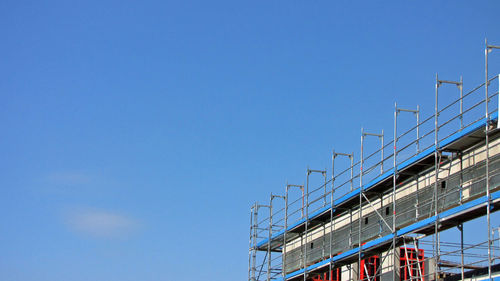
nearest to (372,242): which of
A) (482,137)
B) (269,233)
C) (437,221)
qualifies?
(437,221)

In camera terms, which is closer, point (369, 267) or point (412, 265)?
point (412, 265)

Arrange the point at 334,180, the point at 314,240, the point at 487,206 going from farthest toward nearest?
the point at 314,240 → the point at 334,180 → the point at 487,206

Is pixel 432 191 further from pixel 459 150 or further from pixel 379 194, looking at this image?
pixel 379 194

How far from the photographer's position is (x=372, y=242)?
30.0 m

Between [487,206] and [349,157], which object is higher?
[349,157]

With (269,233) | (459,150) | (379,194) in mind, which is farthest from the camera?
(269,233)

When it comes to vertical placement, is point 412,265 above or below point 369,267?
below

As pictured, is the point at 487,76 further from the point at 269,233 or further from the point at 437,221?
the point at 269,233

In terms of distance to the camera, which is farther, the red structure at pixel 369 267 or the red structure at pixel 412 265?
the red structure at pixel 369 267

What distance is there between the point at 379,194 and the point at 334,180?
449 cm

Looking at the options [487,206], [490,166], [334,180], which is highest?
[334,180]

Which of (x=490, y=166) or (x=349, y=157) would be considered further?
(x=349, y=157)

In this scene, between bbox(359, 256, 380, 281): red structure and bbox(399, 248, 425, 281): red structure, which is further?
bbox(359, 256, 380, 281): red structure

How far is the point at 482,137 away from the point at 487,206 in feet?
10.5
